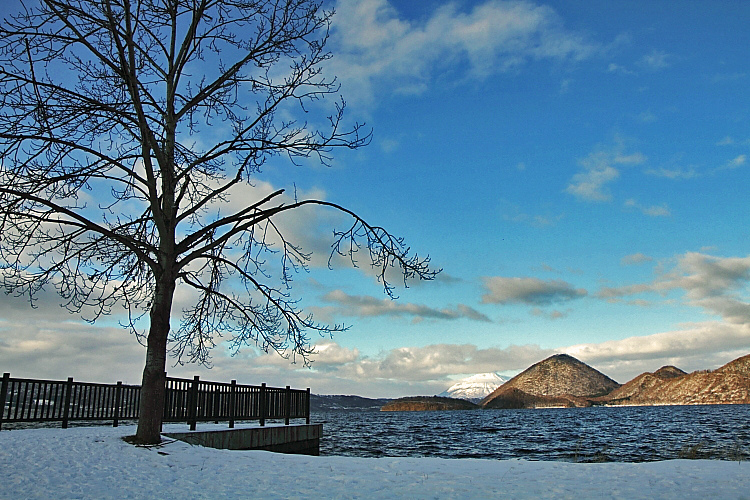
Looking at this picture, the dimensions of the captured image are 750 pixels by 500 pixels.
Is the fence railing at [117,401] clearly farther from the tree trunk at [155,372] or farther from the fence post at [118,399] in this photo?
the tree trunk at [155,372]

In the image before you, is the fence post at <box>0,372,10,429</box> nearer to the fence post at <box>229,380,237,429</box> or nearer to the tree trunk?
the tree trunk

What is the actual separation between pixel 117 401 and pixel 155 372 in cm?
558

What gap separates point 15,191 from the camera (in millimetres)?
9273

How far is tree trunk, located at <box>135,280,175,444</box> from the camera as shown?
10.3 meters

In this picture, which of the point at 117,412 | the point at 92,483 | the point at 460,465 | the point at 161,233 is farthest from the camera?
the point at 117,412

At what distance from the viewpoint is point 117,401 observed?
15.0 m

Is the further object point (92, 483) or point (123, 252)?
point (123, 252)

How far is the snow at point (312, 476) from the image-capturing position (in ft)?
21.2

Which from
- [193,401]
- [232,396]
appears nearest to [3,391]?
[193,401]

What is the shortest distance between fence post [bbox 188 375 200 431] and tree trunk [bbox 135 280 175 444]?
3.50m

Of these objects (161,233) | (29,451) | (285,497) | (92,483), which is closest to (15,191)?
(161,233)

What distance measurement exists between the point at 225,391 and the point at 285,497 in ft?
31.5

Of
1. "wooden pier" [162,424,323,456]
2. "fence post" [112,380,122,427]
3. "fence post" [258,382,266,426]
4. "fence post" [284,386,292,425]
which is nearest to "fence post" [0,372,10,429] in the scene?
"fence post" [112,380,122,427]

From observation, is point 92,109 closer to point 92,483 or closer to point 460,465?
point 92,483
